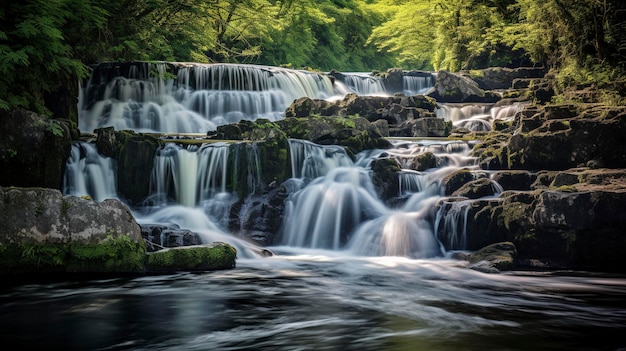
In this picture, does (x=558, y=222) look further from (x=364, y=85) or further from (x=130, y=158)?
(x=364, y=85)

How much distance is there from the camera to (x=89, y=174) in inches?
483

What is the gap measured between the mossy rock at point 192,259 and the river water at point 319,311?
0.87 ft

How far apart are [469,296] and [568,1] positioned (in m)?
14.9

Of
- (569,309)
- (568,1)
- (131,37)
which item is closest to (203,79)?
(131,37)

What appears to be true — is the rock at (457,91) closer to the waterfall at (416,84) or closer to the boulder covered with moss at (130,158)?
the waterfall at (416,84)

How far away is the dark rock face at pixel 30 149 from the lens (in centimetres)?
1011

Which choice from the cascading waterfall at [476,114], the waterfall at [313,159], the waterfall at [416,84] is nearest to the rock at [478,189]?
the waterfall at [313,159]

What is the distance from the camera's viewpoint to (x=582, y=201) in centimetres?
937

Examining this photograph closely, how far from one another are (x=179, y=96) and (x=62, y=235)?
1202 cm

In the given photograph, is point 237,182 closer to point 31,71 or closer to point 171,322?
point 31,71

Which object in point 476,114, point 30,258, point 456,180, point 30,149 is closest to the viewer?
point 30,258

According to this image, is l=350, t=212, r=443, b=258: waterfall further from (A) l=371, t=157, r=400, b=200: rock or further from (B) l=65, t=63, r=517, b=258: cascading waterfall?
(A) l=371, t=157, r=400, b=200: rock

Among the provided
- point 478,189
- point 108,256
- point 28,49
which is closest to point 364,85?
point 478,189

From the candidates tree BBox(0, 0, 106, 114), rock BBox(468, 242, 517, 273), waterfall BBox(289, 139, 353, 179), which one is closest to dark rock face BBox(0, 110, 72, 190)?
tree BBox(0, 0, 106, 114)
